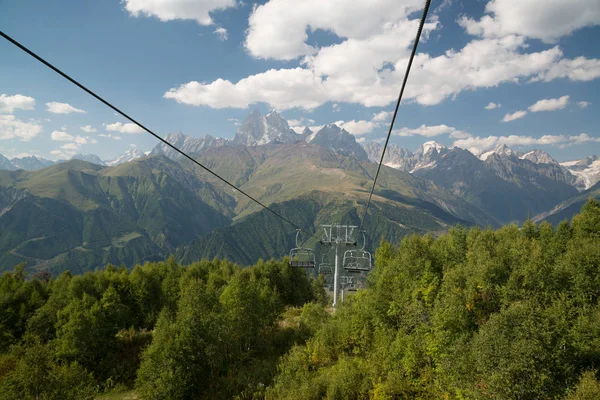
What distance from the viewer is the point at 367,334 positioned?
115 ft

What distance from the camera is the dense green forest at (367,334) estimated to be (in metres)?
20.1

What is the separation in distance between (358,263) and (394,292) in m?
6.07

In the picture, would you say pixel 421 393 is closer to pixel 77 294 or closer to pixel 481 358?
pixel 481 358

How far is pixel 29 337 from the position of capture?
43625mm

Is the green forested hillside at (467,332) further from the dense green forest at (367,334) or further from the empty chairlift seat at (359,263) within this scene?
the empty chairlift seat at (359,263)

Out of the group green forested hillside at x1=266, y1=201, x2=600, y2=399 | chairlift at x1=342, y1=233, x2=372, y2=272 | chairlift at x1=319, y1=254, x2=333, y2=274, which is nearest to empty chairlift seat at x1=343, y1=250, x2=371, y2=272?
chairlift at x1=342, y1=233, x2=372, y2=272

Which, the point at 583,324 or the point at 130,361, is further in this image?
the point at 130,361

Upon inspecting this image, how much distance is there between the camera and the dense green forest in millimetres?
20125

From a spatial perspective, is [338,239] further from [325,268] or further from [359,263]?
[325,268]

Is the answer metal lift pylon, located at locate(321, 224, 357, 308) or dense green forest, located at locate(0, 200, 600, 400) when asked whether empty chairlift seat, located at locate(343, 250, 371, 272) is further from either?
dense green forest, located at locate(0, 200, 600, 400)

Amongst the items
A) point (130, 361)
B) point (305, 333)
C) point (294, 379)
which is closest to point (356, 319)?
point (294, 379)

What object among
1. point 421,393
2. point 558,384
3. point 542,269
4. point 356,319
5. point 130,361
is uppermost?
point 542,269

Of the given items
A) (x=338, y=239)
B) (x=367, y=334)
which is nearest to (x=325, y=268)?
(x=338, y=239)

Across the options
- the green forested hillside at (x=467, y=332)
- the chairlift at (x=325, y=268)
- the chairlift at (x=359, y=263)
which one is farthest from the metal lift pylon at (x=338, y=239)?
the green forested hillside at (x=467, y=332)
